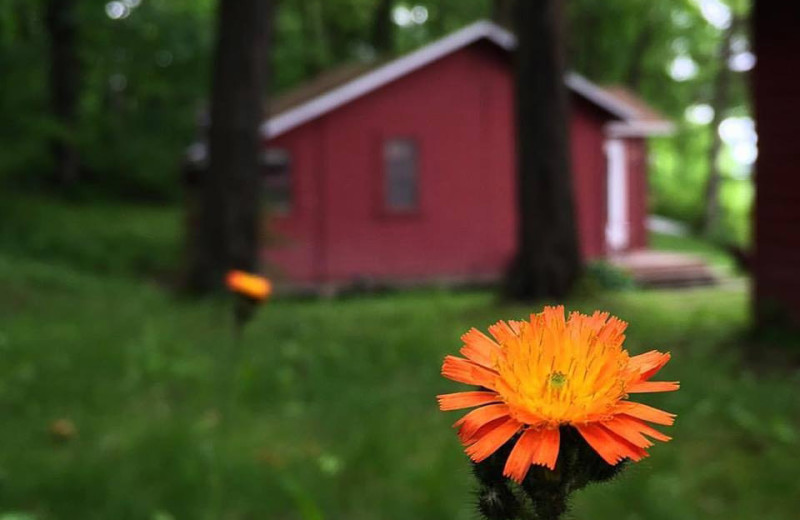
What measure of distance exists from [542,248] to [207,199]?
196 inches

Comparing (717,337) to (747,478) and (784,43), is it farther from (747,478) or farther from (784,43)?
(747,478)

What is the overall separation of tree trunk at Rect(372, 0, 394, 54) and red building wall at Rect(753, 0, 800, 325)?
85.2ft

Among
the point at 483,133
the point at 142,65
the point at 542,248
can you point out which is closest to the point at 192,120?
the point at 142,65

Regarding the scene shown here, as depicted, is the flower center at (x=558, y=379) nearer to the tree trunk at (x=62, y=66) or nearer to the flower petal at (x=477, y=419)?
Answer: the flower petal at (x=477, y=419)

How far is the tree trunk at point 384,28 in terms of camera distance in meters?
34.9

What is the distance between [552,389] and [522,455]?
0.07 meters

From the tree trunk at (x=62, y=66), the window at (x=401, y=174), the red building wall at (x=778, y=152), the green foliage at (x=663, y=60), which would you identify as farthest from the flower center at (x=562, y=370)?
the green foliage at (x=663, y=60)

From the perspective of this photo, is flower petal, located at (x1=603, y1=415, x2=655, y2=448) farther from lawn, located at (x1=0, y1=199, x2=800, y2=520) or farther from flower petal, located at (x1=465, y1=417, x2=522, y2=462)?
lawn, located at (x1=0, y1=199, x2=800, y2=520)

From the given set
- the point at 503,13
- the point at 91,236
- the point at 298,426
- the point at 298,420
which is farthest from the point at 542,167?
the point at 503,13

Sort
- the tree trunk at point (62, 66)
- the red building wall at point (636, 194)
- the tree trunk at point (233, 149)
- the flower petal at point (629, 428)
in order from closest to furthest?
1. the flower petal at point (629, 428)
2. the tree trunk at point (233, 149)
3. the red building wall at point (636, 194)
4. the tree trunk at point (62, 66)

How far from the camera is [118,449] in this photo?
578cm

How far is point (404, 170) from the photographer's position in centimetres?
2025

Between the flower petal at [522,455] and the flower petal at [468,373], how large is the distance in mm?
66

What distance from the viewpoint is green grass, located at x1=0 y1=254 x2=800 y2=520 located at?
496 cm
